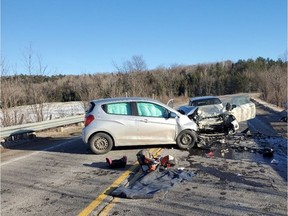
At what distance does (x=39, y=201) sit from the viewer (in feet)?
20.7

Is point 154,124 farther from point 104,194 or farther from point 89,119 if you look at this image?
point 104,194


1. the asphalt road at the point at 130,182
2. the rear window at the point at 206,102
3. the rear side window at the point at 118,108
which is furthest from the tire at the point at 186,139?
the rear window at the point at 206,102

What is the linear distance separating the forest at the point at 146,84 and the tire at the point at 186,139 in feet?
29.7

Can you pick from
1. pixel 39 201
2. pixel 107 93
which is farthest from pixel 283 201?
pixel 107 93

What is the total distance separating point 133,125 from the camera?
35.9ft

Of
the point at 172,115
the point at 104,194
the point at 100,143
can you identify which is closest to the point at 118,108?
the point at 100,143

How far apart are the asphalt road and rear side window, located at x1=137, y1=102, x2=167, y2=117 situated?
42.4 inches

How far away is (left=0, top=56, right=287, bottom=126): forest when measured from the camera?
19.8 metres

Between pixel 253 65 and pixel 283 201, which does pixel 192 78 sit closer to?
pixel 253 65

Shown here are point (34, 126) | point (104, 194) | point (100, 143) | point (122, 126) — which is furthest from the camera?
point (34, 126)

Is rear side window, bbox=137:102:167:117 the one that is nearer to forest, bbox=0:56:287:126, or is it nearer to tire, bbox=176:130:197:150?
tire, bbox=176:130:197:150

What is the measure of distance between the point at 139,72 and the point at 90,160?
3234 centimetres

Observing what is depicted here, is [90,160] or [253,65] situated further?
[253,65]

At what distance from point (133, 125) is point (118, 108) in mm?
707
